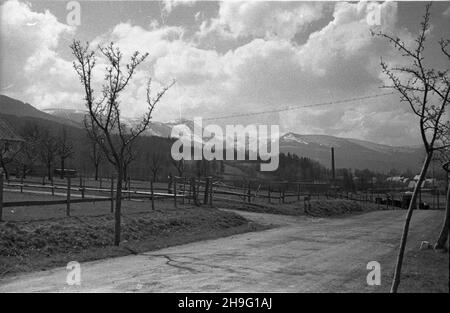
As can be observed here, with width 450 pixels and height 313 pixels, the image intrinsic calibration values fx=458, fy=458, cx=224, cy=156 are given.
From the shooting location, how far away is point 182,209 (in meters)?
23.5

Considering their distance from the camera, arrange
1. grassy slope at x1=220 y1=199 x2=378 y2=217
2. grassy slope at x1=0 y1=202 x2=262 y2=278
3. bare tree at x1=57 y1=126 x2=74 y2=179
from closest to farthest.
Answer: grassy slope at x1=0 y1=202 x2=262 y2=278, grassy slope at x1=220 y1=199 x2=378 y2=217, bare tree at x1=57 y1=126 x2=74 y2=179

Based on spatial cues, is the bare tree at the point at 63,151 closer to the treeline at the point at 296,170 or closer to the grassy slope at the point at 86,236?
the grassy slope at the point at 86,236

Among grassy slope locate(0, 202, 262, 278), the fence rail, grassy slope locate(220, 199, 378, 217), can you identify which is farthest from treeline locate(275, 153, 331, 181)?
grassy slope locate(0, 202, 262, 278)

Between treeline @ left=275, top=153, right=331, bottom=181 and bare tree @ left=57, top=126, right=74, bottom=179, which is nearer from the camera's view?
bare tree @ left=57, top=126, right=74, bottom=179

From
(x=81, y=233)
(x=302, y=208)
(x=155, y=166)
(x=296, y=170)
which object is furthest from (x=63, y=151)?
(x=296, y=170)

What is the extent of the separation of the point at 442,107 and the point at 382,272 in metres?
3.66

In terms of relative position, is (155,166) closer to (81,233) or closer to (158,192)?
(158,192)

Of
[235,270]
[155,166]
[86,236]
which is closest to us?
[235,270]

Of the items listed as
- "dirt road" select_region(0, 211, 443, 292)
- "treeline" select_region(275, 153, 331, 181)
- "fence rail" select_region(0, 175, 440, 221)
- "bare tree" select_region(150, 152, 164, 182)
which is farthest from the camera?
"treeline" select_region(275, 153, 331, 181)

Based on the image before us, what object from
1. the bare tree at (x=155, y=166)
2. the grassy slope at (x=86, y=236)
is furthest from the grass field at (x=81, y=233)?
the bare tree at (x=155, y=166)

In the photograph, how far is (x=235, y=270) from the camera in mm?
9789

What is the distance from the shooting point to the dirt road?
812cm

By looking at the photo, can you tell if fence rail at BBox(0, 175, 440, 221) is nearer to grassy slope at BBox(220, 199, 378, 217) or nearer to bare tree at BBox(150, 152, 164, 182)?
grassy slope at BBox(220, 199, 378, 217)
